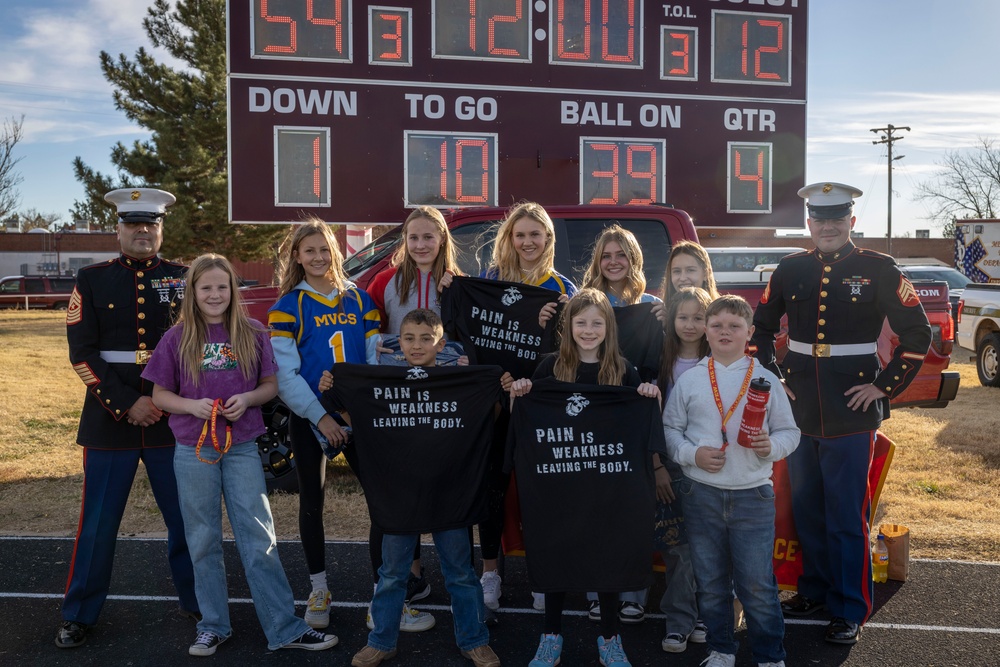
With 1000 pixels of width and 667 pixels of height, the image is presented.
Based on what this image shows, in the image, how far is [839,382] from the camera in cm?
411

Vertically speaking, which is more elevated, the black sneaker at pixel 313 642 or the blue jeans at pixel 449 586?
the blue jeans at pixel 449 586

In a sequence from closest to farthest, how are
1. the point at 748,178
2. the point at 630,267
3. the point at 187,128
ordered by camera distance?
the point at 630,267
the point at 748,178
the point at 187,128

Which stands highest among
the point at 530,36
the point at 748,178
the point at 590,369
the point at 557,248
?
the point at 530,36

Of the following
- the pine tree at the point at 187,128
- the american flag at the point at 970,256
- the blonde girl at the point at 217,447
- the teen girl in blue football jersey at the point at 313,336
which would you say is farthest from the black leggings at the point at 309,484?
the american flag at the point at 970,256

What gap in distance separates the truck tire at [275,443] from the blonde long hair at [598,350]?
2935 millimetres

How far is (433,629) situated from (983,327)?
12.0 metres

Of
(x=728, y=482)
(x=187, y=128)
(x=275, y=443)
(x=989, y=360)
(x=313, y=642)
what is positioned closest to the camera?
(x=728, y=482)

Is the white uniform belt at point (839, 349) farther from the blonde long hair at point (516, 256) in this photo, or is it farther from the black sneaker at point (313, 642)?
the black sneaker at point (313, 642)

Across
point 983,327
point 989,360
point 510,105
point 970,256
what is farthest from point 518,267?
point 970,256

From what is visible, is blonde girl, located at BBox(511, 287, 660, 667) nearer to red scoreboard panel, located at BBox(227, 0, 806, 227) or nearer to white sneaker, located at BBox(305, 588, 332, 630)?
white sneaker, located at BBox(305, 588, 332, 630)

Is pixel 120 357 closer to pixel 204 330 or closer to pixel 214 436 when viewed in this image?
pixel 204 330

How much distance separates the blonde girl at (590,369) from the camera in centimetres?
364

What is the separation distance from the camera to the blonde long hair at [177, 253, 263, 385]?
3.81 metres

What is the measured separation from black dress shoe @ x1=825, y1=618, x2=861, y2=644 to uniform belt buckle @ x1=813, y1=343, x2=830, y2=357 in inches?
50.9
